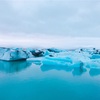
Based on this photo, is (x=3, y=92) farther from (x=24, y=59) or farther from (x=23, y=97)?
(x=24, y=59)

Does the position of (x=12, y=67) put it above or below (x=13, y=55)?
below

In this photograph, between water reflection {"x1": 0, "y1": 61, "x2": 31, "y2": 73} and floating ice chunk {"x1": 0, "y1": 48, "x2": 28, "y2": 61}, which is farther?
floating ice chunk {"x1": 0, "y1": 48, "x2": 28, "y2": 61}

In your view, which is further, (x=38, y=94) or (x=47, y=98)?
(x=38, y=94)

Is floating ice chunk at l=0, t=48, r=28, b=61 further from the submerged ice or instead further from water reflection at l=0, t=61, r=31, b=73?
water reflection at l=0, t=61, r=31, b=73

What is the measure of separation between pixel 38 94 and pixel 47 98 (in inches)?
12.0

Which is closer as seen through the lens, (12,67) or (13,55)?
(12,67)

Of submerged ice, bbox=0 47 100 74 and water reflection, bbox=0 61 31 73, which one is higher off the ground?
submerged ice, bbox=0 47 100 74

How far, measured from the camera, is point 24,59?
971 cm

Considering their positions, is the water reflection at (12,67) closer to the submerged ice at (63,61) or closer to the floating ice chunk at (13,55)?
the submerged ice at (63,61)

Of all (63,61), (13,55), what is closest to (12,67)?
(13,55)

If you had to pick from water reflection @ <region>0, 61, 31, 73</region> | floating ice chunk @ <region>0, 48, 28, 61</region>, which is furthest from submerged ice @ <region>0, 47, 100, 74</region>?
water reflection @ <region>0, 61, 31, 73</region>

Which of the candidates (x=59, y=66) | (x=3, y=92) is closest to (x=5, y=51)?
(x=59, y=66)

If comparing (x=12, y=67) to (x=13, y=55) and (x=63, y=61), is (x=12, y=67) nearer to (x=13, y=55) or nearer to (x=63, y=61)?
(x=13, y=55)

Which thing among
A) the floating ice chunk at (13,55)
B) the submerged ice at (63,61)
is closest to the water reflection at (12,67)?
the submerged ice at (63,61)
